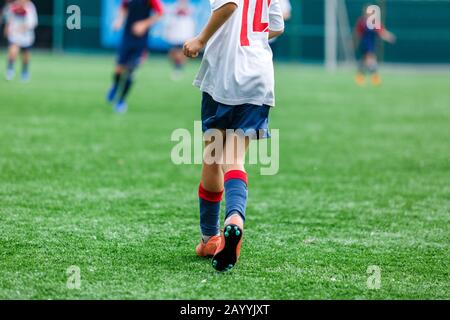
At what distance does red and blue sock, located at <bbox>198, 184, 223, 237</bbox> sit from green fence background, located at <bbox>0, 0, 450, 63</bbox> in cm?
2604

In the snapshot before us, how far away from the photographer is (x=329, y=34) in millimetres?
30125

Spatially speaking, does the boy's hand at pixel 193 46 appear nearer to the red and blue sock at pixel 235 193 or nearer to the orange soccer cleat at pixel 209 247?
the red and blue sock at pixel 235 193

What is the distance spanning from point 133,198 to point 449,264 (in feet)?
8.60

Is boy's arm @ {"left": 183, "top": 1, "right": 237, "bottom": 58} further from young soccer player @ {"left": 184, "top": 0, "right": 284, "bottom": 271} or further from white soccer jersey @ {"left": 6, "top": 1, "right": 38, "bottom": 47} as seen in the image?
white soccer jersey @ {"left": 6, "top": 1, "right": 38, "bottom": 47}

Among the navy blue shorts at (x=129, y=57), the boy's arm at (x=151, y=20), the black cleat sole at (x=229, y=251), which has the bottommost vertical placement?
the navy blue shorts at (x=129, y=57)

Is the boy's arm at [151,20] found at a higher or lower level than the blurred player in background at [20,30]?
higher

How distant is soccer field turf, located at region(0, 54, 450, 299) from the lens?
3.97m

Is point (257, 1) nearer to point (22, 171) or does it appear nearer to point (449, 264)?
point (449, 264)

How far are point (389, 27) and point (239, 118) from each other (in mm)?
26903

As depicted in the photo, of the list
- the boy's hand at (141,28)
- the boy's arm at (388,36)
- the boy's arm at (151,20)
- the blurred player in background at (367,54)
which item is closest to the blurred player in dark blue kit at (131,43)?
the boy's hand at (141,28)

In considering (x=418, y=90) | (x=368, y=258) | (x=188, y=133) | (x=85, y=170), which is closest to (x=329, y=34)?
(x=418, y=90)

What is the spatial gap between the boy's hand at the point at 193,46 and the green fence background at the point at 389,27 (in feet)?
86.4

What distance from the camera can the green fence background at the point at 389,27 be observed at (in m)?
30.1

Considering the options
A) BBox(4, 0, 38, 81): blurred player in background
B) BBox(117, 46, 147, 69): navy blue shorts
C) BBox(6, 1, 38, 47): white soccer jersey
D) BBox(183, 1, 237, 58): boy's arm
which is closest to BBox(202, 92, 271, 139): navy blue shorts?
BBox(183, 1, 237, 58): boy's arm
